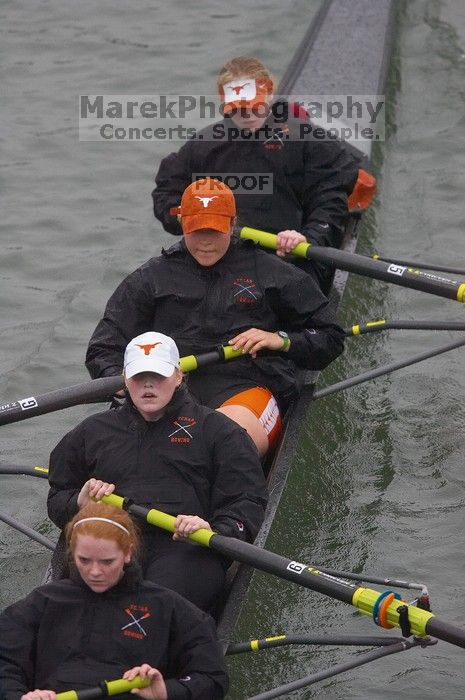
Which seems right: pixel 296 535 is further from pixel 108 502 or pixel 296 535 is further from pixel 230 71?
A: pixel 230 71

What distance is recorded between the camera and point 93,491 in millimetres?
5043

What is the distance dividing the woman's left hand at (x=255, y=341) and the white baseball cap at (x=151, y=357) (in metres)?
0.85

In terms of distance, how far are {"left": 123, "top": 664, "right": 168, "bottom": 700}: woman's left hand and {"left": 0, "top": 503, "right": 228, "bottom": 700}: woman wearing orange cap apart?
0.01m

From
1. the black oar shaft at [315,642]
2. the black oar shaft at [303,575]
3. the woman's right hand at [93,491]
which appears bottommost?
the black oar shaft at [315,642]

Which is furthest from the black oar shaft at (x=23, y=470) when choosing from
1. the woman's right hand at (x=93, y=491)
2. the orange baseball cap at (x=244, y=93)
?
the orange baseball cap at (x=244, y=93)

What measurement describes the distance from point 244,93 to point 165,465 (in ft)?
8.33

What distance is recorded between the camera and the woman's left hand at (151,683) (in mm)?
4387

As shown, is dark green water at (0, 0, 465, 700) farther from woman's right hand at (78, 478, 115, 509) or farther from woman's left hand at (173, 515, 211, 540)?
woman's right hand at (78, 478, 115, 509)

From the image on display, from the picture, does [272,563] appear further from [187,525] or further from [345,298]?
[345,298]

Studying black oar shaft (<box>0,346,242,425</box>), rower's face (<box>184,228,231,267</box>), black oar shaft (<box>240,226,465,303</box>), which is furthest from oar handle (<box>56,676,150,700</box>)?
black oar shaft (<box>240,226,465,303</box>)

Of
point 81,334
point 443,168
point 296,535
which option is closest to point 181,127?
point 443,168

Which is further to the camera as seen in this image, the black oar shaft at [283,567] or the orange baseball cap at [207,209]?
the orange baseball cap at [207,209]

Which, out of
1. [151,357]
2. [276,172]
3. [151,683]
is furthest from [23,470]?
[276,172]

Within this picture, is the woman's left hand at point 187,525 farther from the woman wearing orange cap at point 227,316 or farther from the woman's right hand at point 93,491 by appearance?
the woman wearing orange cap at point 227,316
